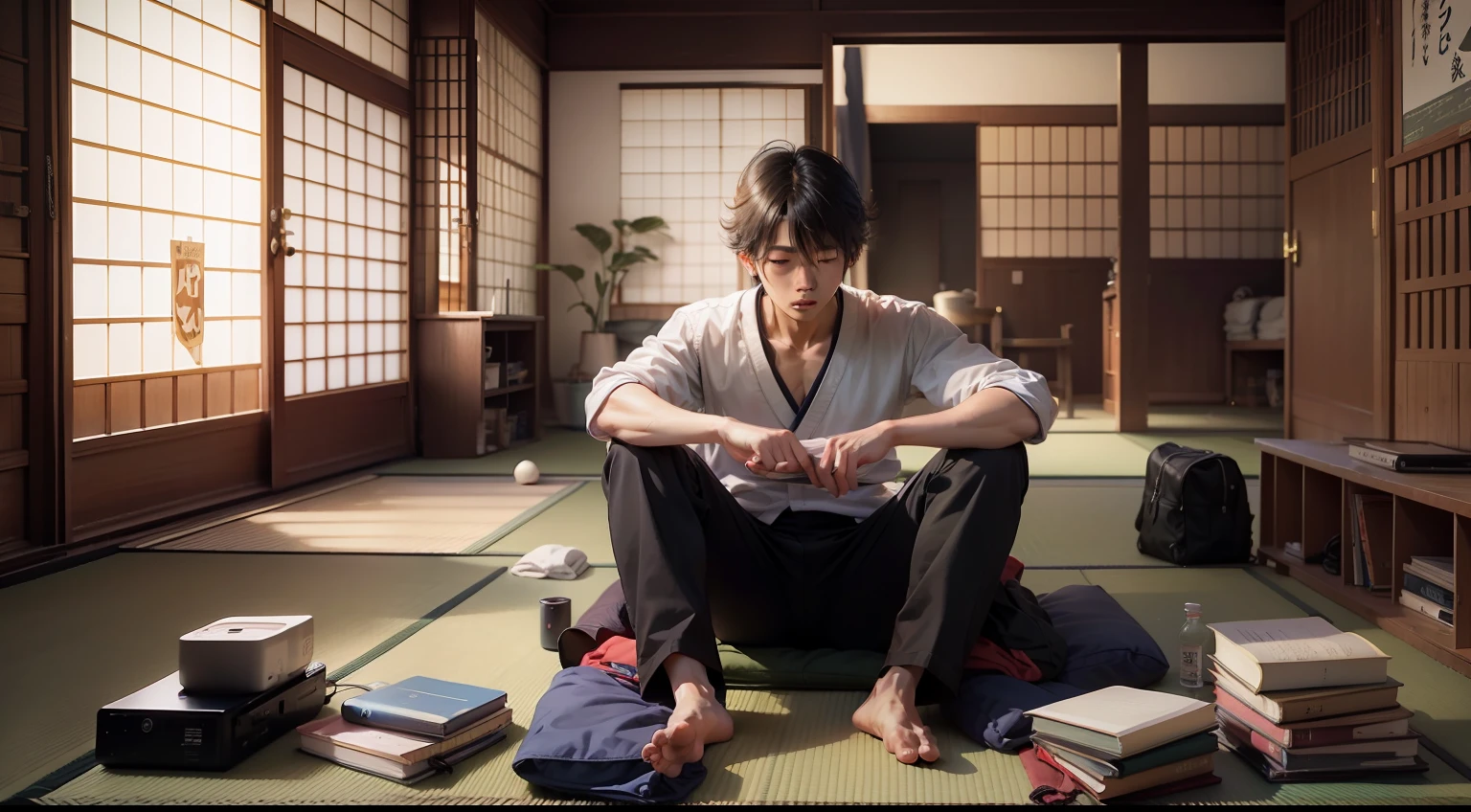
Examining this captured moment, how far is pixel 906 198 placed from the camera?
11039 mm

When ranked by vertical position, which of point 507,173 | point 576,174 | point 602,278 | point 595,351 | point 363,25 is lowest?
point 595,351

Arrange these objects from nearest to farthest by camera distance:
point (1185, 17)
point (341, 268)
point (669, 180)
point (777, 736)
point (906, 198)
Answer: point (777, 736), point (341, 268), point (1185, 17), point (669, 180), point (906, 198)

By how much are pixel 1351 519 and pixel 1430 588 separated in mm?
339

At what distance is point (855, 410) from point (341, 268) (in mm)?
3864

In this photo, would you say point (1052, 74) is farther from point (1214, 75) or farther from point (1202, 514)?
point (1202, 514)

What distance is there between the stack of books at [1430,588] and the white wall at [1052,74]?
6.76 m

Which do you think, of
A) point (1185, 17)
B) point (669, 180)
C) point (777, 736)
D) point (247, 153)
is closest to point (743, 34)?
point (669, 180)

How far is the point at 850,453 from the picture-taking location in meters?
1.75

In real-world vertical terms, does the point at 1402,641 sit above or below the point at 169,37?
below

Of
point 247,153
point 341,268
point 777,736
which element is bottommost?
point 777,736

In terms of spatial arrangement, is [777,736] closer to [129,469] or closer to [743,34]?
[129,469]

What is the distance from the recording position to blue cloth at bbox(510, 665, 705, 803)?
146cm

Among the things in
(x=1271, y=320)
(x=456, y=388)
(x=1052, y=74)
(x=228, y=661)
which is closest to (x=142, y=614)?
(x=228, y=661)

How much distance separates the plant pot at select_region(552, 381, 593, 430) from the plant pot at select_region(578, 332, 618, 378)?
11 centimetres
